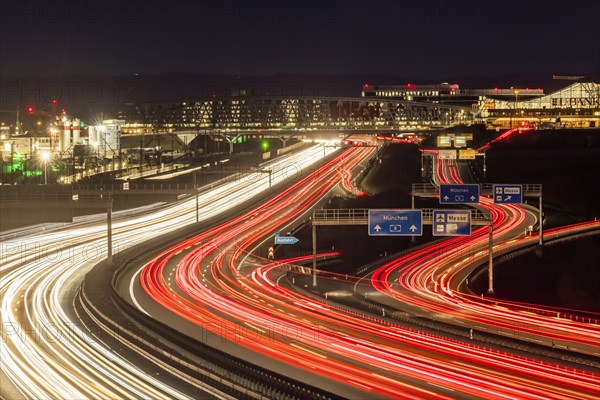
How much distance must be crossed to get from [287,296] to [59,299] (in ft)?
26.9

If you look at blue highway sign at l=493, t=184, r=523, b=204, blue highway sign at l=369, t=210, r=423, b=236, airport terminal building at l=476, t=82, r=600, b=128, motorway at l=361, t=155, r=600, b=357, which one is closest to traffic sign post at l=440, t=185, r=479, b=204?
blue highway sign at l=493, t=184, r=523, b=204

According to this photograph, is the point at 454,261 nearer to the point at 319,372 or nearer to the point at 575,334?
the point at 575,334

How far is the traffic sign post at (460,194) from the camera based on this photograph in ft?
124

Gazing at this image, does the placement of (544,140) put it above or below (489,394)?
above

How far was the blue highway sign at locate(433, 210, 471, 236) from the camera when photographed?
35.1 metres

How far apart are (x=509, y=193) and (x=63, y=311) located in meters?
21.2

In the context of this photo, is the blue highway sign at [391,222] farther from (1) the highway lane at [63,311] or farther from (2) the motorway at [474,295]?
(1) the highway lane at [63,311]

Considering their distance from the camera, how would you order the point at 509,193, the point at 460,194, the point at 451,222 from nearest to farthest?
the point at 451,222, the point at 460,194, the point at 509,193

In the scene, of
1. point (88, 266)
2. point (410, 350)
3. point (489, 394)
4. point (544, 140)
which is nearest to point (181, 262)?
point (88, 266)

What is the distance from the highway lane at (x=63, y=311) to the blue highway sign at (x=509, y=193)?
748 inches

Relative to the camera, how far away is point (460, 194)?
38.1m

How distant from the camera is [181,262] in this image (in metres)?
37.6

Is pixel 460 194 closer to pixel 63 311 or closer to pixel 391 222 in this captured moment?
pixel 391 222

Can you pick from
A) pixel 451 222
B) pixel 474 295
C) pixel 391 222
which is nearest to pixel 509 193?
pixel 451 222
